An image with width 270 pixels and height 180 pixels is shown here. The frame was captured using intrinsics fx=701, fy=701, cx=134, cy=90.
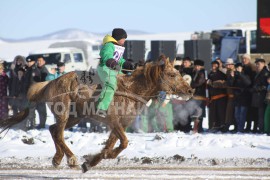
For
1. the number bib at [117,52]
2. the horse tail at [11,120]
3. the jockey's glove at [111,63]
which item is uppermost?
the number bib at [117,52]

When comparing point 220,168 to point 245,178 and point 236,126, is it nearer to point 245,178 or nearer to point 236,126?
point 245,178

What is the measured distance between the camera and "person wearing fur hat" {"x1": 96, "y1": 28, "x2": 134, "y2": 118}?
10719 millimetres

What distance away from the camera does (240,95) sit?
17.5m

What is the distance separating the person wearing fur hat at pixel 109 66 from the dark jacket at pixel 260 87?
654 centimetres

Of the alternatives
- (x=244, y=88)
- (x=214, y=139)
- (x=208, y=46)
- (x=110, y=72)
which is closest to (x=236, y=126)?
(x=244, y=88)

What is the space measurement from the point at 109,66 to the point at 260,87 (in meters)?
7.19

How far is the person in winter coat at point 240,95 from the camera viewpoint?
684 inches

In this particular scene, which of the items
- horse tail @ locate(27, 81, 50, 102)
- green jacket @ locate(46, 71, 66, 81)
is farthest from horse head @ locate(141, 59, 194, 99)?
green jacket @ locate(46, 71, 66, 81)

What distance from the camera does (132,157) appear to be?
12.9 m

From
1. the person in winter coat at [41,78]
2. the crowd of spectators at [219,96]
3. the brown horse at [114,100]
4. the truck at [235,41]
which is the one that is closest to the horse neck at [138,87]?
the brown horse at [114,100]

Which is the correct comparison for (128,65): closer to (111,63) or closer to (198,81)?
(111,63)

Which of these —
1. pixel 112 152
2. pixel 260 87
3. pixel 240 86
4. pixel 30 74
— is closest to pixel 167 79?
pixel 112 152

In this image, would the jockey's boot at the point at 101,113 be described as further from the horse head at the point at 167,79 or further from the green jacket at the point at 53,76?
the green jacket at the point at 53,76

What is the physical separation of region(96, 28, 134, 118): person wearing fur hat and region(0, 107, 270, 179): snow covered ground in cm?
111
